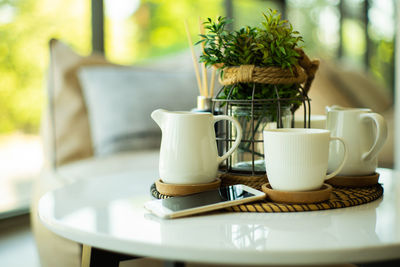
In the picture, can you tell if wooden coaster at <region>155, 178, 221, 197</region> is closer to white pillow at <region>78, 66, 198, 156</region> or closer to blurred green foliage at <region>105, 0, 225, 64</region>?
white pillow at <region>78, 66, 198, 156</region>

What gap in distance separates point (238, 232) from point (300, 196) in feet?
0.51

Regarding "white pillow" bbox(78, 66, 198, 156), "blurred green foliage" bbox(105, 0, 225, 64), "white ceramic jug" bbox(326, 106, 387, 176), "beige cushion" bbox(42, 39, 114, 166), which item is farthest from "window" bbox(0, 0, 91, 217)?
"white ceramic jug" bbox(326, 106, 387, 176)

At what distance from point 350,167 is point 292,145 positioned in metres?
0.23

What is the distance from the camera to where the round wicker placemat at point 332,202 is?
0.66 metres

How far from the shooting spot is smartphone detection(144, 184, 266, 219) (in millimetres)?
626

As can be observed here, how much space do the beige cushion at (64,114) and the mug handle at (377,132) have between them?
1.24m

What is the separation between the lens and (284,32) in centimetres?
75

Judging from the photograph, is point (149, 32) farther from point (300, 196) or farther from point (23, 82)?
point (300, 196)

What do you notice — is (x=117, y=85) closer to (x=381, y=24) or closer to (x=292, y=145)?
(x=292, y=145)

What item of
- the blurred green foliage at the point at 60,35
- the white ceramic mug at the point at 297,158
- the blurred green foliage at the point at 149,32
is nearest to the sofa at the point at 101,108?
the blurred green foliage at the point at 60,35

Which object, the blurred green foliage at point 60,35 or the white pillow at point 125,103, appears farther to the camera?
the blurred green foliage at point 60,35

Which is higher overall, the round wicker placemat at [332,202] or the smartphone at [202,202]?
the smartphone at [202,202]

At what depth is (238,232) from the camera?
22.2 inches

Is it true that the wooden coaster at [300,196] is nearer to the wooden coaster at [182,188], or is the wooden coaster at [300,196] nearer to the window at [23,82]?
the wooden coaster at [182,188]
